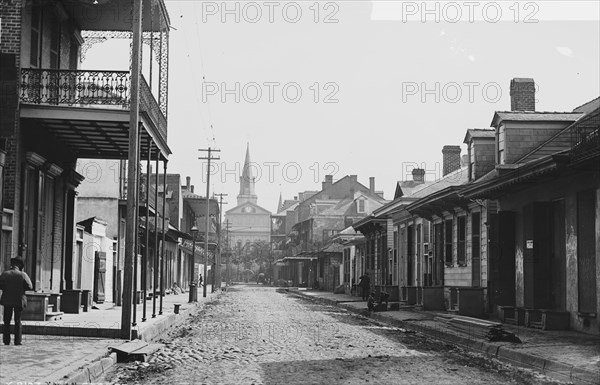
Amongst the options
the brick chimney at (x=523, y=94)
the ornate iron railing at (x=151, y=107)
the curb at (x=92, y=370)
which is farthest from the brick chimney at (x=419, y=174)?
the curb at (x=92, y=370)

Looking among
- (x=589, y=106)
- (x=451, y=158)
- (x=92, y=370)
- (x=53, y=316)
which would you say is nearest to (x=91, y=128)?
(x=53, y=316)

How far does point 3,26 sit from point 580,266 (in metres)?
13.7

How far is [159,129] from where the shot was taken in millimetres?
21625

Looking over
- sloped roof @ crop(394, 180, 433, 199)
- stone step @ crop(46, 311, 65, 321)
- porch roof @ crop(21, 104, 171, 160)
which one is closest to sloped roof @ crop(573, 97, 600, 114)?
porch roof @ crop(21, 104, 171, 160)

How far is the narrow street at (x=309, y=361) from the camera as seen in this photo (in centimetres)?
1098

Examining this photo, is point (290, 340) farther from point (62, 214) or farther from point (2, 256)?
point (62, 214)

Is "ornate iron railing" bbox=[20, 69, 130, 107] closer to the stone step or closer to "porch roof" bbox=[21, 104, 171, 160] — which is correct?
"porch roof" bbox=[21, 104, 171, 160]

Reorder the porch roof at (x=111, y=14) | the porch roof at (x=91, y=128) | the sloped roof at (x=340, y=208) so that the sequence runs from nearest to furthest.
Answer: the porch roof at (x=91, y=128), the porch roof at (x=111, y=14), the sloped roof at (x=340, y=208)

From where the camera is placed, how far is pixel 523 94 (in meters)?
28.7

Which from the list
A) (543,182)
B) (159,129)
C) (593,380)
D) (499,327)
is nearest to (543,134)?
(543,182)

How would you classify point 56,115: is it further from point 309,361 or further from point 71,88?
point 309,361

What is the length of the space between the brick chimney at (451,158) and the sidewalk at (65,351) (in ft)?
75.0

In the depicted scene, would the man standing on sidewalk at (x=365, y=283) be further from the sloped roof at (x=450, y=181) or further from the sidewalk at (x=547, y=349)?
the sidewalk at (x=547, y=349)

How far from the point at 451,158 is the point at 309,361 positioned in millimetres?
28496
